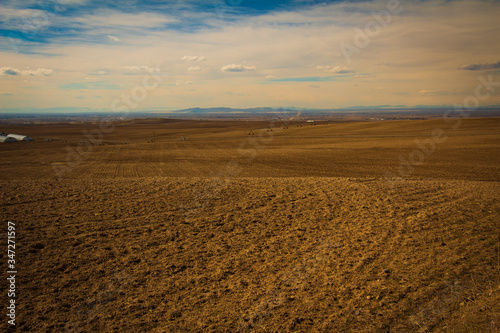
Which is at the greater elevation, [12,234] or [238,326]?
[12,234]

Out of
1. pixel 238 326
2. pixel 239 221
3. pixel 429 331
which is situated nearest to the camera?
pixel 429 331

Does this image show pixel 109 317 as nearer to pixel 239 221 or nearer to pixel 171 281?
pixel 171 281

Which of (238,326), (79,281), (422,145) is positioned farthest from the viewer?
(422,145)

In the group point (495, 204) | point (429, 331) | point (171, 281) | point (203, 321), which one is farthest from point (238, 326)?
point (495, 204)

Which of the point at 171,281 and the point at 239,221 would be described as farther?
the point at 239,221

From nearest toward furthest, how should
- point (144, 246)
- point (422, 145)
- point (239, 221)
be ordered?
Answer: point (144, 246), point (239, 221), point (422, 145)

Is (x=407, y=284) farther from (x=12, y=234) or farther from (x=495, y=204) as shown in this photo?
(x=12, y=234)

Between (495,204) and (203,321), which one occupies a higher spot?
(495,204)

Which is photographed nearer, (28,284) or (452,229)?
(28,284)

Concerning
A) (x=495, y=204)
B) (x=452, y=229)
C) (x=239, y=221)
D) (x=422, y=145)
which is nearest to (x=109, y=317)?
(x=239, y=221)
